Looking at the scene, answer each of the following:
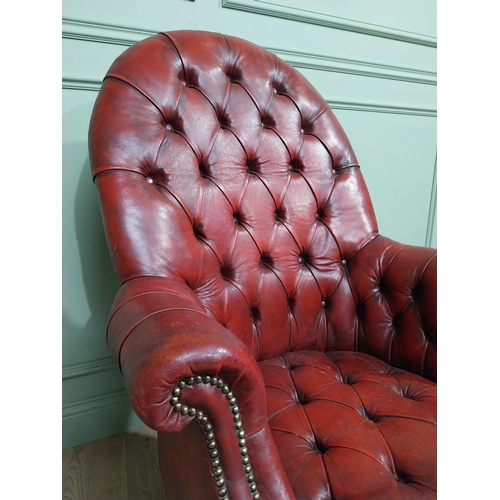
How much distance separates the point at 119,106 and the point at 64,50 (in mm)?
367

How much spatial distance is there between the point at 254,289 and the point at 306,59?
827mm

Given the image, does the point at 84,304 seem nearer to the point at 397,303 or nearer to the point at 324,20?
the point at 397,303

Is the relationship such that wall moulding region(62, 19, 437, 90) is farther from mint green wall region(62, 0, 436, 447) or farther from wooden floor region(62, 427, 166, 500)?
wooden floor region(62, 427, 166, 500)

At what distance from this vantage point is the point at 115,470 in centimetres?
107

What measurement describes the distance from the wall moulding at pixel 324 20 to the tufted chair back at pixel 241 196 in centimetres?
29

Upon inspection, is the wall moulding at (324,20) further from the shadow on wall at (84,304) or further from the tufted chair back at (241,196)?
the shadow on wall at (84,304)

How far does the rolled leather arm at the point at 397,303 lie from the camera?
0.87m

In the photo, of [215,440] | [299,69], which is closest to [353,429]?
[215,440]

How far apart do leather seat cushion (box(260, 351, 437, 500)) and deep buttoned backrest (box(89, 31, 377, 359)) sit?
155 mm

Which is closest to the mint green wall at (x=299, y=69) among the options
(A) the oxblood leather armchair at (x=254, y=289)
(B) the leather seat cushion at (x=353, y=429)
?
(A) the oxblood leather armchair at (x=254, y=289)

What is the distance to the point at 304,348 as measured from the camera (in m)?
0.98
